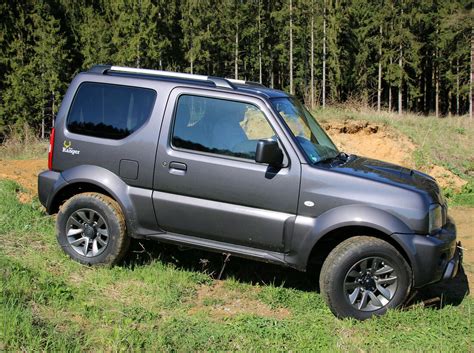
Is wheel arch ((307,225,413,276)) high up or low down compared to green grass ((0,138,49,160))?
down

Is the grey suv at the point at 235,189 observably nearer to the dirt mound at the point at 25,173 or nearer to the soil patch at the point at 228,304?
the soil patch at the point at 228,304

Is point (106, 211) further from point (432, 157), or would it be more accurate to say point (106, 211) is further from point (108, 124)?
point (432, 157)

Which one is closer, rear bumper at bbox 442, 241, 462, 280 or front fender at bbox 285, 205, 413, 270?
front fender at bbox 285, 205, 413, 270

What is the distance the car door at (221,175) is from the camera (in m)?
4.63

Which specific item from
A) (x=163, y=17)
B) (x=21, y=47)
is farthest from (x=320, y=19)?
(x=21, y=47)

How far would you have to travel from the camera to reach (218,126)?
4930mm

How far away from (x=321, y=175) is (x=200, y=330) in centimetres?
174

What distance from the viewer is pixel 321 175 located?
455 cm

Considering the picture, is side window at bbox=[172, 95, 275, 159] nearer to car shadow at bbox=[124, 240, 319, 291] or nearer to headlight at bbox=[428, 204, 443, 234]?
car shadow at bbox=[124, 240, 319, 291]

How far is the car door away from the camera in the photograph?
4.63m

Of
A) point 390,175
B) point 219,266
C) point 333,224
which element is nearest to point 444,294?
point 390,175

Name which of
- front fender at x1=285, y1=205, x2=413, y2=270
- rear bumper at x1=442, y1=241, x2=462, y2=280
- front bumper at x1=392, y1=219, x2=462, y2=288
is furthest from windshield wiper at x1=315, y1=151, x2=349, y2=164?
rear bumper at x1=442, y1=241, x2=462, y2=280

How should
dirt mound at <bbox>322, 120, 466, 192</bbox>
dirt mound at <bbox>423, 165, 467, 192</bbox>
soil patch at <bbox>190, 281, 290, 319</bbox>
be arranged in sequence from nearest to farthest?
1. soil patch at <bbox>190, 281, 290, 319</bbox>
2. dirt mound at <bbox>423, 165, 467, 192</bbox>
3. dirt mound at <bbox>322, 120, 466, 192</bbox>

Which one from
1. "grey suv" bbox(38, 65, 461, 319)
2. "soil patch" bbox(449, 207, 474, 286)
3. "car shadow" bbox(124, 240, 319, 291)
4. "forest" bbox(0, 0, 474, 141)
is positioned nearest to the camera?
"grey suv" bbox(38, 65, 461, 319)
